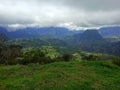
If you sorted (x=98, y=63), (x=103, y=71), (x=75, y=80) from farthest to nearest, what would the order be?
(x=98, y=63) → (x=103, y=71) → (x=75, y=80)

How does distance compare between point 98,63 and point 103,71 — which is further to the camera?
point 98,63

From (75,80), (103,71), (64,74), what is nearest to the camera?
(75,80)

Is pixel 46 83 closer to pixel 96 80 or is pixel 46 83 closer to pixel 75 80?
pixel 75 80

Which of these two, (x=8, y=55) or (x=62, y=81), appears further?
(x=8, y=55)

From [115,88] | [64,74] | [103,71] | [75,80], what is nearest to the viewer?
[115,88]

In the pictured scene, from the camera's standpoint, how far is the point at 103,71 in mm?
38875

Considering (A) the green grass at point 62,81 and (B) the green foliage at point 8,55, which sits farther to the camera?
(B) the green foliage at point 8,55

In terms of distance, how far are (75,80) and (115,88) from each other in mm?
5686

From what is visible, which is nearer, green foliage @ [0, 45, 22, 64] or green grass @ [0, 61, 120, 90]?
green grass @ [0, 61, 120, 90]

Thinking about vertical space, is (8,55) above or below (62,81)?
below

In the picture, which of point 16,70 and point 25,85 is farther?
point 16,70

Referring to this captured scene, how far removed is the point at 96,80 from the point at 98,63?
13227 mm

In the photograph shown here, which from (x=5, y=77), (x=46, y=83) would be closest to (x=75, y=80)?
(x=46, y=83)

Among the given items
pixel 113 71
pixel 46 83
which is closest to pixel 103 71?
pixel 113 71
